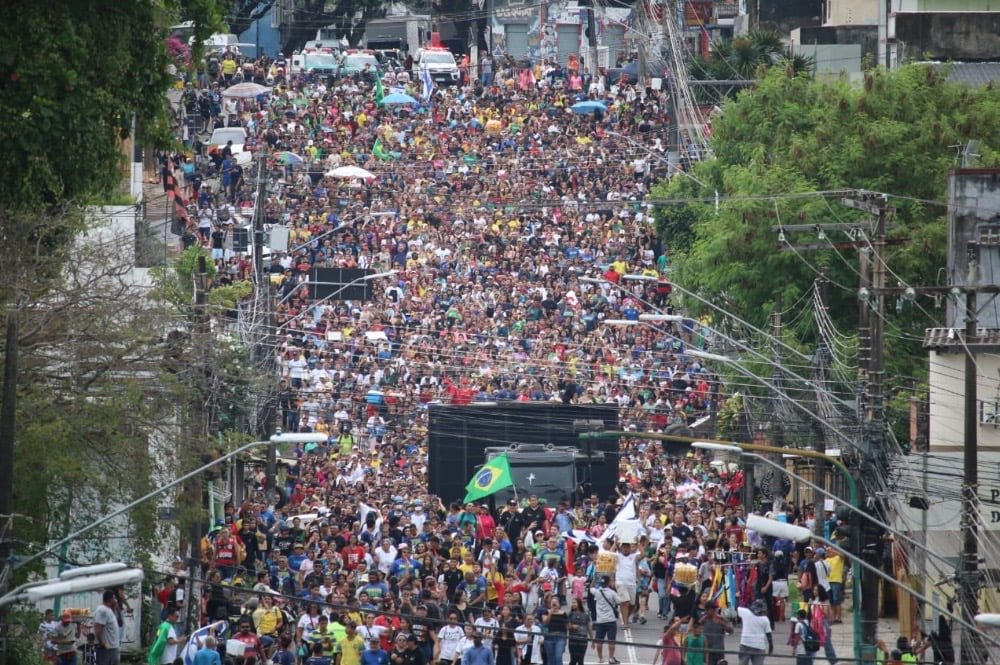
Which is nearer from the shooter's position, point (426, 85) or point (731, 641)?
point (731, 641)

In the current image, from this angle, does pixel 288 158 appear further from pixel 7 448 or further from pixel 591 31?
pixel 7 448

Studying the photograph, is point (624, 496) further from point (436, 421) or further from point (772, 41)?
point (772, 41)

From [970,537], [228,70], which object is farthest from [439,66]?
[970,537]

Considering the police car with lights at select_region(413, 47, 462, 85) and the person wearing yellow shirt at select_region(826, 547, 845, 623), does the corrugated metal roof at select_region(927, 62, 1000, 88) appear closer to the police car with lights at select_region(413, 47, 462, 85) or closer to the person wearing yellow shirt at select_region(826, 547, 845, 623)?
the police car with lights at select_region(413, 47, 462, 85)

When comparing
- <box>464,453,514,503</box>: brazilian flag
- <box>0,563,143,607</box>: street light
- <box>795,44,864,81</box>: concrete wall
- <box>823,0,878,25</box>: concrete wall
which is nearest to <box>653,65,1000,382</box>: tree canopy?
<box>464,453,514,503</box>: brazilian flag

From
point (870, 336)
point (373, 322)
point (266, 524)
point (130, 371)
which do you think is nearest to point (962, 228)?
point (870, 336)
